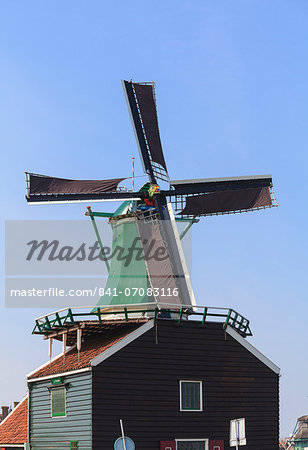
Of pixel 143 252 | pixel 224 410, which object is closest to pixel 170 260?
pixel 143 252

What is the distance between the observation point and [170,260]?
3559cm

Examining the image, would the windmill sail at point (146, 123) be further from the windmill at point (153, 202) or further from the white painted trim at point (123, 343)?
the white painted trim at point (123, 343)

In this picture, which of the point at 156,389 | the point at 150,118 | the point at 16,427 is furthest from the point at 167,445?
the point at 150,118

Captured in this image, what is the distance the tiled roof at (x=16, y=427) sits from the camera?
3647 cm

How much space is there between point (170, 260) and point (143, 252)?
1.57 meters

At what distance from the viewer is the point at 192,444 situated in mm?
31109

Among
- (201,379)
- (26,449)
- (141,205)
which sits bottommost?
(26,449)

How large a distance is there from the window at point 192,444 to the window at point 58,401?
501cm

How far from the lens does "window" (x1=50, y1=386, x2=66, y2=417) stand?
31938mm

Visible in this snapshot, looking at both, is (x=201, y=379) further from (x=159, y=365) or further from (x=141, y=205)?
(x=141, y=205)

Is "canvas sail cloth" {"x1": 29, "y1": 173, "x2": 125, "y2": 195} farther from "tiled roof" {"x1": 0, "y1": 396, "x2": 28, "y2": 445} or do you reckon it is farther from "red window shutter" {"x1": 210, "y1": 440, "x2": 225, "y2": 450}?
"red window shutter" {"x1": 210, "y1": 440, "x2": 225, "y2": 450}

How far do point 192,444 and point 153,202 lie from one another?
12.2m

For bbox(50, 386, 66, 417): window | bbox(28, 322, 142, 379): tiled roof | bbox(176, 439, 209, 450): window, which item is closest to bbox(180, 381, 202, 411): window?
bbox(176, 439, 209, 450): window

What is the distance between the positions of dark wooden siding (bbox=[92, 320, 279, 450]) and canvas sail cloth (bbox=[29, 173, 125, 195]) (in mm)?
8861
